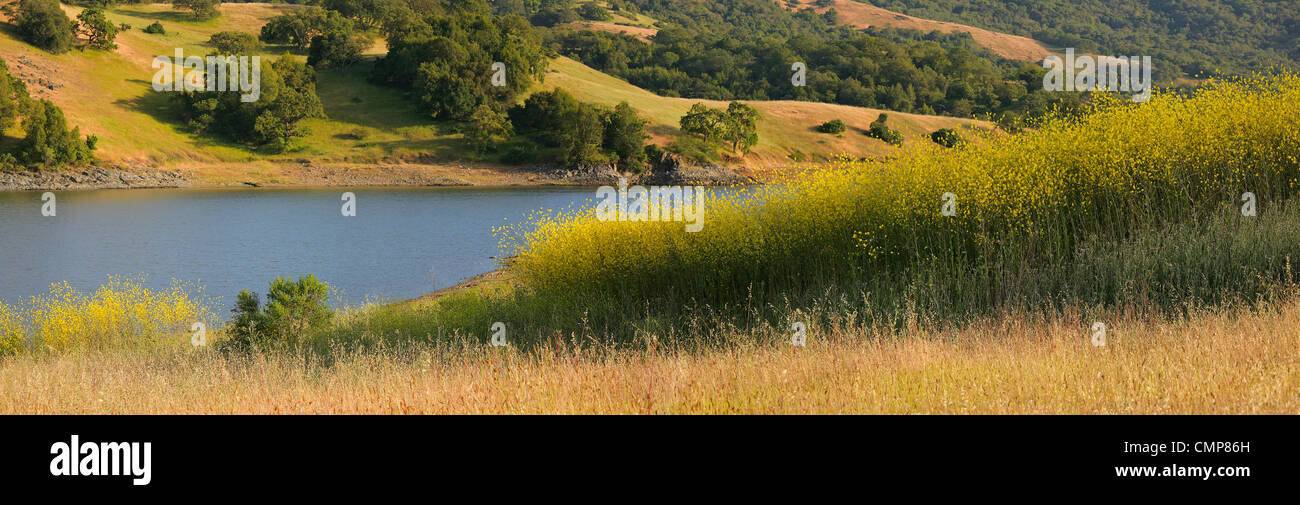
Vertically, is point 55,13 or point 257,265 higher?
point 55,13

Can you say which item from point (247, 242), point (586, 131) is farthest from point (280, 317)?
point (586, 131)

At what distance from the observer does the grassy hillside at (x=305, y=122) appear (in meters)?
74.2

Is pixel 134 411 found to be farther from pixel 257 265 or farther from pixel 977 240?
pixel 257 265

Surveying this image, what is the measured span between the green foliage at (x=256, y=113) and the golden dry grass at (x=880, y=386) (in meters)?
75.3

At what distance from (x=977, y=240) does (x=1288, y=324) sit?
5.91m

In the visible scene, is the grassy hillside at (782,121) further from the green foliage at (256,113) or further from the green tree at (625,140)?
the green foliage at (256,113)

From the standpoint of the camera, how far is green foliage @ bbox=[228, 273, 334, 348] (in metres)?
15.5

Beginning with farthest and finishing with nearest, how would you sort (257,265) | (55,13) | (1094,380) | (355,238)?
(55,13), (355,238), (257,265), (1094,380)

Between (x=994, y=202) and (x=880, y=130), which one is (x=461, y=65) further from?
(x=994, y=202)

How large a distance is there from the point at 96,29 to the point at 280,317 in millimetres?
86310

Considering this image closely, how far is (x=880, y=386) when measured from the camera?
6383mm

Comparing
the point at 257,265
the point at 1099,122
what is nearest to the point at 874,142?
the point at 257,265

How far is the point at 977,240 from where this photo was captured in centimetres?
1341

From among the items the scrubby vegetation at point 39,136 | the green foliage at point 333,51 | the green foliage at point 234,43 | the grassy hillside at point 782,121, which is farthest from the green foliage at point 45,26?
the grassy hillside at point 782,121
